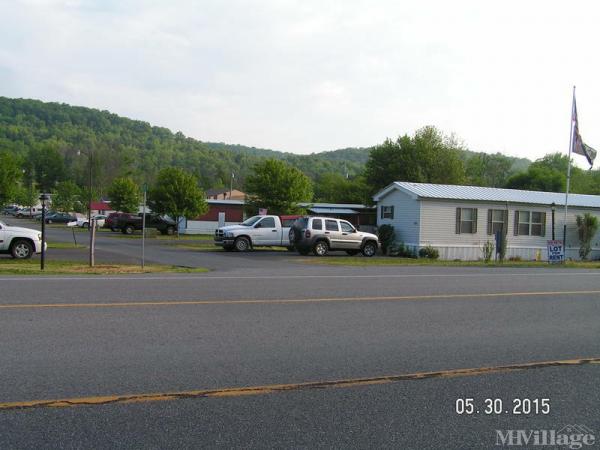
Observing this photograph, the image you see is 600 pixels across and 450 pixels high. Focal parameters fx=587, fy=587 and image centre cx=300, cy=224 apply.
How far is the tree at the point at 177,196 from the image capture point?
40156 millimetres

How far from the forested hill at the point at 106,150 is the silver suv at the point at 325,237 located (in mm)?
82924

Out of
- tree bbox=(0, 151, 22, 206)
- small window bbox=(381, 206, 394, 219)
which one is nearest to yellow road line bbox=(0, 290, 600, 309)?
tree bbox=(0, 151, 22, 206)

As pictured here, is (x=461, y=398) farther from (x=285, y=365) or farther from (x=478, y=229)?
(x=478, y=229)

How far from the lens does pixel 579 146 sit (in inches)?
1072

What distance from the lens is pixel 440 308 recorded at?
10273 millimetres

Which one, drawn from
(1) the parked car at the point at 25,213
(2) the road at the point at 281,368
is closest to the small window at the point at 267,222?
(2) the road at the point at 281,368

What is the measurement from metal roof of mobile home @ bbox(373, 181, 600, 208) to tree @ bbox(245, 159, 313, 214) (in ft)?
30.6

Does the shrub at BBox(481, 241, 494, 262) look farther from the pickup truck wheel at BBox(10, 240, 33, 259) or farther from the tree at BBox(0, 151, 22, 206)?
the tree at BBox(0, 151, 22, 206)

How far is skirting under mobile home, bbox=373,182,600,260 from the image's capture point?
2930 cm

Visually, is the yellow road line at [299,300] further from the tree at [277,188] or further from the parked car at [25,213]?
the parked car at [25,213]

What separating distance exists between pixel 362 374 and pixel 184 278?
29.5 ft

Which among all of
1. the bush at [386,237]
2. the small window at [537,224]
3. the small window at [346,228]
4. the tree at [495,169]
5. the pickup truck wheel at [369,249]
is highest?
the tree at [495,169]

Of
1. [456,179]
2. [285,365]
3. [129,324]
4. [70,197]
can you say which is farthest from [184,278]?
[70,197]

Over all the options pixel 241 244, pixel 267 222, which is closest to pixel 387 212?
pixel 267 222
